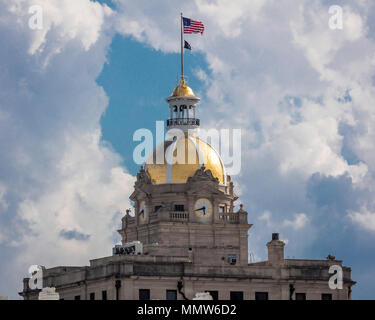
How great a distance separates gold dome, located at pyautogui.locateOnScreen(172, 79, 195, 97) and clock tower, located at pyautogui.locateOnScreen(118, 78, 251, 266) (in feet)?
1.72

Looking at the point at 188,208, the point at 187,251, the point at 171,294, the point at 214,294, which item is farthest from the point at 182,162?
the point at 171,294

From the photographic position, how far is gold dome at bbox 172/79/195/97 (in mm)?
190913

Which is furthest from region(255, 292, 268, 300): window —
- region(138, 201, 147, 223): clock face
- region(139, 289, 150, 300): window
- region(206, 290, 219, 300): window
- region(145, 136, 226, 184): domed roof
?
region(138, 201, 147, 223): clock face

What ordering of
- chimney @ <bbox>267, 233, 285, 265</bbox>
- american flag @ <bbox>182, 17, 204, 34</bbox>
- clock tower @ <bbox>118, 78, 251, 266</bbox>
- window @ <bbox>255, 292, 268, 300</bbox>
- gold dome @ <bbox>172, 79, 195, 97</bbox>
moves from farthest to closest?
gold dome @ <bbox>172, 79, 195, 97</bbox>, american flag @ <bbox>182, 17, 204, 34</bbox>, clock tower @ <bbox>118, 78, 251, 266</bbox>, chimney @ <bbox>267, 233, 285, 265</bbox>, window @ <bbox>255, 292, 268, 300</bbox>

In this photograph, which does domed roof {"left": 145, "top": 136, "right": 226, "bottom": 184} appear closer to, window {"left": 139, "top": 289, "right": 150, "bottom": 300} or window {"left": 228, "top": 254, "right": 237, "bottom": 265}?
window {"left": 228, "top": 254, "right": 237, "bottom": 265}

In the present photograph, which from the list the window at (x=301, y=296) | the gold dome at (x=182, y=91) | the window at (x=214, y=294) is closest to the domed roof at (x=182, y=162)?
the gold dome at (x=182, y=91)

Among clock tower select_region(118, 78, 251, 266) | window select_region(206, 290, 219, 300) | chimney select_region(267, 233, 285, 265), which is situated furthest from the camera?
clock tower select_region(118, 78, 251, 266)

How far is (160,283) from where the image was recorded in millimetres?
168250

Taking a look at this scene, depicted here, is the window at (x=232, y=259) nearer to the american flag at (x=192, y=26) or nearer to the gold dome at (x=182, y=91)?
the gold dome at (x=182, y=91)

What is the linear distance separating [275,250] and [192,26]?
29.0 metres

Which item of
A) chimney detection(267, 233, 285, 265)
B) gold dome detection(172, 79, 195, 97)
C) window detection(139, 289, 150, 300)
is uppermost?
gold dome detection(172, 79, 195, 97)

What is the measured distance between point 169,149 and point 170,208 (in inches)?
288

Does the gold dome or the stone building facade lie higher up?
the gold dome
